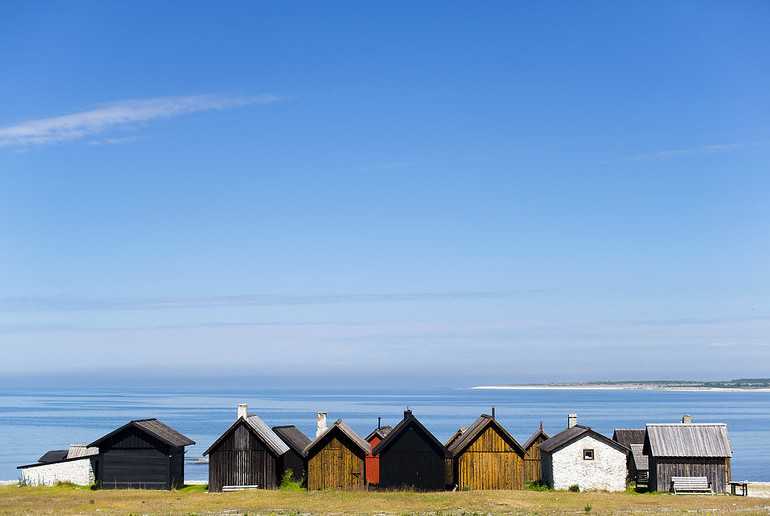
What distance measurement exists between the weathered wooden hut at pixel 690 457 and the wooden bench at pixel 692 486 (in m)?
0.40

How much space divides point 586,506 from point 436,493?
432 inches

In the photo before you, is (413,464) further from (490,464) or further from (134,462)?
(134,462)

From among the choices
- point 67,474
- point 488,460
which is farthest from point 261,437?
point 488,460

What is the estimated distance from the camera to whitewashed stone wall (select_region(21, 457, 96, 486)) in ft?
184

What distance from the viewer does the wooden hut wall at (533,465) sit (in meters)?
56.3

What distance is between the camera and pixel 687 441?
53.3 m

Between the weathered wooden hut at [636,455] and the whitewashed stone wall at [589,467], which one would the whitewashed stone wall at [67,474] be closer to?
the whitewashed stone wall at [589,467]

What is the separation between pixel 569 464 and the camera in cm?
5303

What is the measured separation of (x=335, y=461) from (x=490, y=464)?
10001 mm

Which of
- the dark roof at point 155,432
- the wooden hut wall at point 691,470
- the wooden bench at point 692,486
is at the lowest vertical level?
the wooden bench at point 692,486

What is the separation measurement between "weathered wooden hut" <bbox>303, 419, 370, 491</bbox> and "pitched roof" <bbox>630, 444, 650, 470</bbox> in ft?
62.3

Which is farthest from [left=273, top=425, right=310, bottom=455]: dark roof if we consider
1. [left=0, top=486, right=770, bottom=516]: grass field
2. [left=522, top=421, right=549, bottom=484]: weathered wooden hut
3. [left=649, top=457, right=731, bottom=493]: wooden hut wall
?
[left=649, top=457, right=731, bottom=493]: wooden hut wall

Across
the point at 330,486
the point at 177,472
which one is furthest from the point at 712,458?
the point at 177,472

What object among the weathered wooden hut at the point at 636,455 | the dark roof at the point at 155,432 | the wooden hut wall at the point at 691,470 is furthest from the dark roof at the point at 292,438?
the wooden hut wall at the point at 691,470
